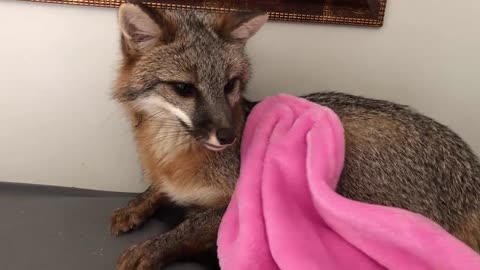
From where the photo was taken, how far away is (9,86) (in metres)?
1.46

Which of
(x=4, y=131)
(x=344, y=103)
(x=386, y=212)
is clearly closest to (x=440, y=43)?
(x=344, y=103)

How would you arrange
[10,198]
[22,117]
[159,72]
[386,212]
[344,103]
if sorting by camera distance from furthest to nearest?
1. [22,117]
2. [10,198]
3. [344,103]
4. [159,72]
5. [386,212]

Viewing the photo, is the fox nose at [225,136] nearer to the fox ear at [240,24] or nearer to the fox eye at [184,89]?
the fox eye at [184,89]

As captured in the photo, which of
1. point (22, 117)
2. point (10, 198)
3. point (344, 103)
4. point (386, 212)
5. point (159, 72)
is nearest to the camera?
point (386, 212)

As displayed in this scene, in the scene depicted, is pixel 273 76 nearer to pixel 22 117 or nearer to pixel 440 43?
pixel 440 43

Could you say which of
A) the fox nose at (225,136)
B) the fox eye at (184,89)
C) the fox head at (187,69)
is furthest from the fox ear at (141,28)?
the fox nose at (225,136)

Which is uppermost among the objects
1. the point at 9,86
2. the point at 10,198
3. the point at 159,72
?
the point at 159,72

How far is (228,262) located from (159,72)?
44 cm

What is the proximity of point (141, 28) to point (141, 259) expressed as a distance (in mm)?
500

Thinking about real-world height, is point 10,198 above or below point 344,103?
below

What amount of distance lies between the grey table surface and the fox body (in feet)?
0.17

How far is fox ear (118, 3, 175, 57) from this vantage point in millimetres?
1078

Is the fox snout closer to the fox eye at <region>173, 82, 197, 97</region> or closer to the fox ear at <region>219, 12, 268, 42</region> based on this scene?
the fox eye at <region>173, 82, 197, 97</region>

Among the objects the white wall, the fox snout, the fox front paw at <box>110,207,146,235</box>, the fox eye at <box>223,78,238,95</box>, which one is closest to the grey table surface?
the fox front paw at <box>110,207,146,235</box>
